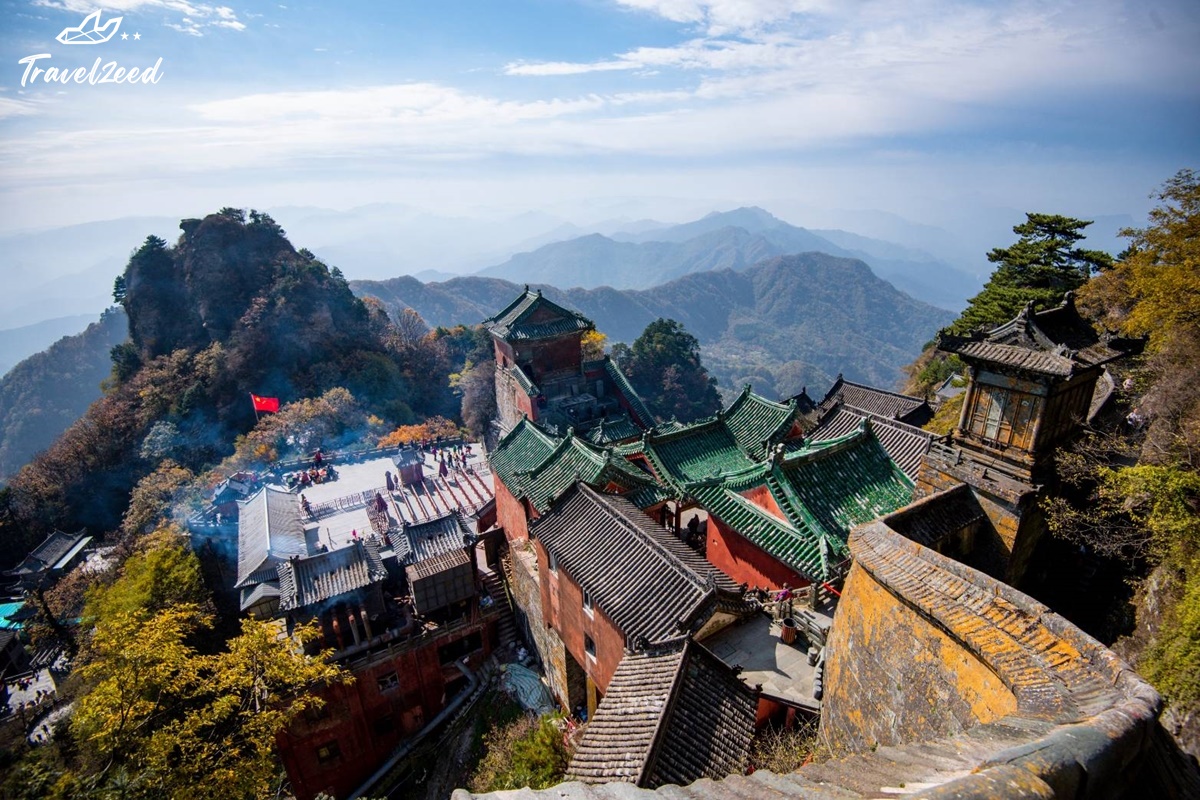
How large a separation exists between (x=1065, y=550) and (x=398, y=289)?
135 metres

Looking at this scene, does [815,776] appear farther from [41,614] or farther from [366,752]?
[41,614]

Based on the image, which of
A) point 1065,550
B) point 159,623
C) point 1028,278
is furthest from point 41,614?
point 1028,278

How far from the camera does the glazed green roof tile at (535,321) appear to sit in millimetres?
34250

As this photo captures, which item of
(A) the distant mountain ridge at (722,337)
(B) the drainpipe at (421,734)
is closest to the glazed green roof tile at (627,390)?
(B) the drainpipe at (421,734)

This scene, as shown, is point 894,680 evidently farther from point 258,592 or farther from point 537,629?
point 258,592

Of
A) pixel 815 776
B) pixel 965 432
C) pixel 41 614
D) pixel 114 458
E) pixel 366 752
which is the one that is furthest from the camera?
pixel 114 458

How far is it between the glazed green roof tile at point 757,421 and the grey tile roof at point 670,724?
1150 cm

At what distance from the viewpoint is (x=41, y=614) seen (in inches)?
1300

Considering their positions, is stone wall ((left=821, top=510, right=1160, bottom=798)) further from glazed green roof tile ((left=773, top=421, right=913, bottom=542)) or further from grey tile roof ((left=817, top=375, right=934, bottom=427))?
grey tile roof ((left=817, top=375, right=934, bottom=427))

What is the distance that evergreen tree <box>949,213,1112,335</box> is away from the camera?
32594mm

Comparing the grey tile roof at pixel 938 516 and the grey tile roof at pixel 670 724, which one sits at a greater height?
the grey tile roof at pixel 938 516

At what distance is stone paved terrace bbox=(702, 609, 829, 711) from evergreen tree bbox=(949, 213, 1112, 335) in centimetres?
2704

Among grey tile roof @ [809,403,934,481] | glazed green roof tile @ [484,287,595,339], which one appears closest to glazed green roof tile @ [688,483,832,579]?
grey tile roof @ [809,403,934,481]

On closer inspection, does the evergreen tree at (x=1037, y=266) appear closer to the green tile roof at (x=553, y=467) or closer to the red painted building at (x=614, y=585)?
the green tile roof at (x=553, y=467)
